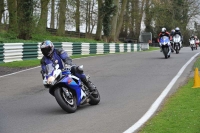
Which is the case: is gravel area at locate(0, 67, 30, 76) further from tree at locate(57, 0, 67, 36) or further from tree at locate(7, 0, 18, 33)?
tree at locate(57, 0, 67, 36)

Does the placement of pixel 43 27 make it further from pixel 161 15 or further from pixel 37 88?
pixel 161 15

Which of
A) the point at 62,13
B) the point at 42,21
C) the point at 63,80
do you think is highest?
the point at 62,13

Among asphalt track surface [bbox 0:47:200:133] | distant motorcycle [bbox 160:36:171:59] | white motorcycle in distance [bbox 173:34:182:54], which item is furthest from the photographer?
white motorcycle in distance [bbox 173:34:182:54]

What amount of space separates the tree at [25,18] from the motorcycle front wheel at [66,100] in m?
20.4

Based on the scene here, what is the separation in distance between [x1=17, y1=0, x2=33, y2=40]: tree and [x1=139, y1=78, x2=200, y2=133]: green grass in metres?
19.5

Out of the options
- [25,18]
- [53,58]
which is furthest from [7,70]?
[25,18]

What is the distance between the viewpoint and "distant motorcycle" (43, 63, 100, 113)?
915 centimetres

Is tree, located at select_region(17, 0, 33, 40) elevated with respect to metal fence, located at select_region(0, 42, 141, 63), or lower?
elevated

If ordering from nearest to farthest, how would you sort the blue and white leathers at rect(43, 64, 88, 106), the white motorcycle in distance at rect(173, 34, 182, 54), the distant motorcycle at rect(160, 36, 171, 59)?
the blue and white leathers at rect(43, 64, 88, 106) < the distant motorcycle at rect(160, 36, 171, 59) < the white motorcycle in distance at rect(173, 34, 182, 54)

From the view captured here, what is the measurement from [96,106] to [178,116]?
2448 millimetres

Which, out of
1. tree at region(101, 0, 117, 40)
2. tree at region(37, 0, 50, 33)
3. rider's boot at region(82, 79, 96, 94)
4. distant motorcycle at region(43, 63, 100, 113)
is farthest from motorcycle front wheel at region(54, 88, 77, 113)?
tree at region(101, 0, 117, 40)

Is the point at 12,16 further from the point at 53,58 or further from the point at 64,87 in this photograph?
the point at 64,87

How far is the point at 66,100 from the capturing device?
9.35 metres

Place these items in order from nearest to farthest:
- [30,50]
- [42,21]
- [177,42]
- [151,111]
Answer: [151,111] < [30,50] < [177,42] < [42,21]
